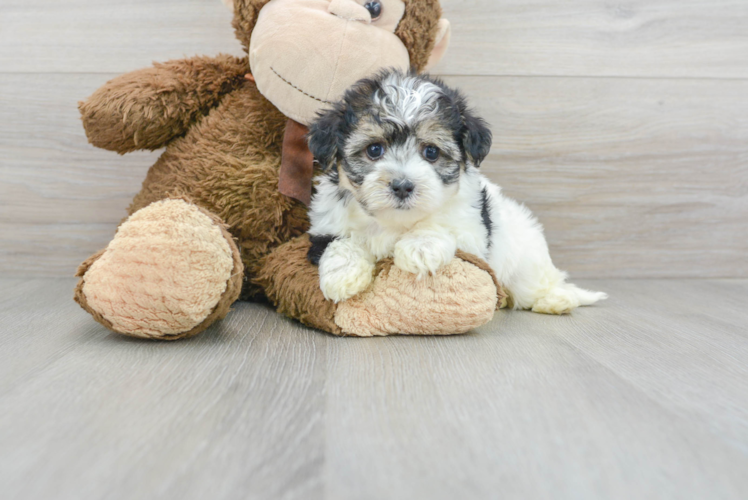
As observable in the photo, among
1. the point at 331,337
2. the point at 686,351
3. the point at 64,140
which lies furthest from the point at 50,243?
the point at 686,351

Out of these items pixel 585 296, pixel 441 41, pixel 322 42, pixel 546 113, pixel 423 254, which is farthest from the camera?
pixel 546 113

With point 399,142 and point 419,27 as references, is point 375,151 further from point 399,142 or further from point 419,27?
point 419,27

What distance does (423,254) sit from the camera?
4.91 ft

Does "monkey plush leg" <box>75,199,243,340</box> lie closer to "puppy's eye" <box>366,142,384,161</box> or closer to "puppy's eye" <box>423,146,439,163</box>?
"puppy's eye" <box>366,142,384,161</box>

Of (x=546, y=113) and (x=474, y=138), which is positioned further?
(x=546, y=113)

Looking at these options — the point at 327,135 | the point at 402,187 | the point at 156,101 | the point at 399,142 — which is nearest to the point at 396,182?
the point at 402,187

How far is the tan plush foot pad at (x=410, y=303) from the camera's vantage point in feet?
5.01

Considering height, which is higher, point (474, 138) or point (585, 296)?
point (474, 138)

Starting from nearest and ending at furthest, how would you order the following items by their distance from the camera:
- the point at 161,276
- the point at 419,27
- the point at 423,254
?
the point at 161,276, the point at 423,254, the point at 419,27

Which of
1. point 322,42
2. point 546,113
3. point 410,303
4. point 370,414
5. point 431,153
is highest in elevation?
point 322,42

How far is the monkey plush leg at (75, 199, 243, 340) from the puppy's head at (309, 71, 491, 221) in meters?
0.38

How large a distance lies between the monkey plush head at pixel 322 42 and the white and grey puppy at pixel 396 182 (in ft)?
0.46

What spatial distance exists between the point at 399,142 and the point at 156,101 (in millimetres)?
824

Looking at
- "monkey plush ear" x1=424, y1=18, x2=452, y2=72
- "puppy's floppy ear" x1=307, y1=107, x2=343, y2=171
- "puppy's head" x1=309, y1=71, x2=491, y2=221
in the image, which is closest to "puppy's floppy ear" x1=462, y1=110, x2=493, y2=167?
"puppy's head" x1=309, y1=71, x2=491, y2=221
